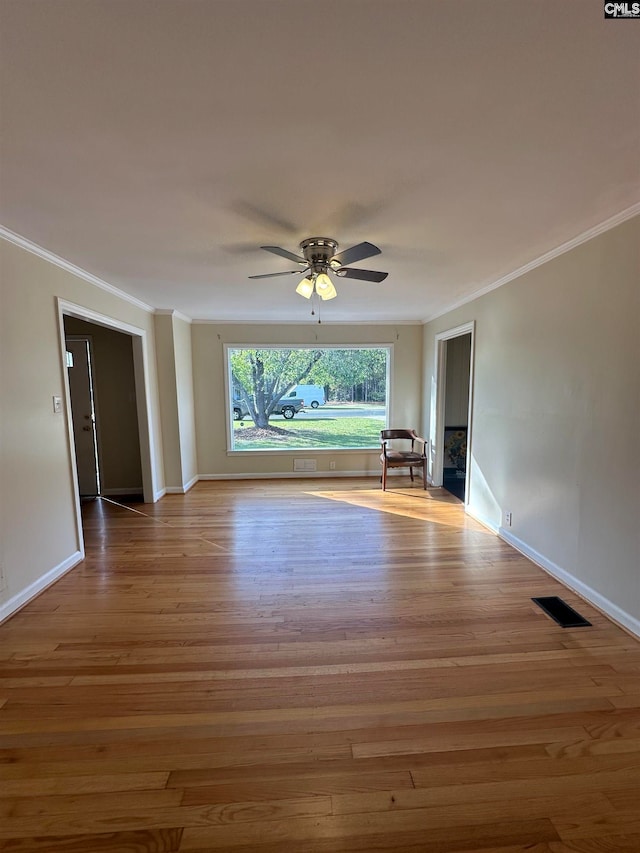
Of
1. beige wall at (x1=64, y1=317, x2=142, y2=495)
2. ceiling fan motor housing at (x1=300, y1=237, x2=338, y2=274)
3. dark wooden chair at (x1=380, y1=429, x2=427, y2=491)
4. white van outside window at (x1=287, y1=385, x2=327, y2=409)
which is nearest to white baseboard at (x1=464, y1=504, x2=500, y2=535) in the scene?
dark wooden chair at (x1=380, y1=429, x2=427, y2=491)

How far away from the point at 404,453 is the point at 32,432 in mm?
4195

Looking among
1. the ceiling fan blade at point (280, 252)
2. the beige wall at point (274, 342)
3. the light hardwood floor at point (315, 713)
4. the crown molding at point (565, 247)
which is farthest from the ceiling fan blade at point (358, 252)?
the beige wall at point (274, 342)

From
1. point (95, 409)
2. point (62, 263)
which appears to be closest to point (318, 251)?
point (62, 263)

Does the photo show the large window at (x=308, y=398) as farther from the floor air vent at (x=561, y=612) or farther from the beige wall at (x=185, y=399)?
the floor air vent at (x=561, y=612)

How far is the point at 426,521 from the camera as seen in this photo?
12.7 feet

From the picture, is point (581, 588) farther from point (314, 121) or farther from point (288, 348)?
point (288, 348)

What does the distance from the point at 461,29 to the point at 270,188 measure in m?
1.00

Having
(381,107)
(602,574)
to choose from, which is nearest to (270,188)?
(381,107)

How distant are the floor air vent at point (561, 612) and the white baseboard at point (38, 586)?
336 cm

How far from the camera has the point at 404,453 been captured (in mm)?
5207

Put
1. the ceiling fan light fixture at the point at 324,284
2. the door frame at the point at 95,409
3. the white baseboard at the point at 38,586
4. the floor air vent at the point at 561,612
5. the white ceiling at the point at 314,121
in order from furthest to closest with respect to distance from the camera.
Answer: the door frame at the point at 95,409 → the ceiling fan light fixture at the point at 324,284 → the white baseboard at the point at 38,586 → the floor air vent at the point at 561,612 → the white ceiling at the point at 314,121

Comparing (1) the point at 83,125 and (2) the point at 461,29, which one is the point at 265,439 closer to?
(1) the point at 83,125

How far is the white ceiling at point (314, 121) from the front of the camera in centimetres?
100

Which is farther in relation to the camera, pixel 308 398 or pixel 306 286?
pixel 308 398
